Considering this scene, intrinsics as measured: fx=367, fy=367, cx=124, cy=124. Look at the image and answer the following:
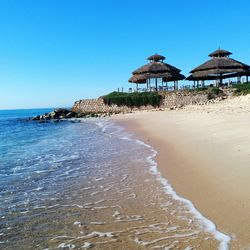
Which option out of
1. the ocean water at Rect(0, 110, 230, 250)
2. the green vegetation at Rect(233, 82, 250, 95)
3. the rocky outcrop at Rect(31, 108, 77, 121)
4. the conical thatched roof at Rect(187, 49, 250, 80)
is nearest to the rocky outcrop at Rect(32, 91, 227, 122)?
the rocky outcrop at Rect(31, 108, 77, 121)

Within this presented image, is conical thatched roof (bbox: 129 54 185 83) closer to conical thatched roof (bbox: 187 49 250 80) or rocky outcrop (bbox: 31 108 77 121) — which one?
conical thatched roof (bbox: 187 49 250 80)

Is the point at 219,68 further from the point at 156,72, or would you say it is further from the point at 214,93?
the point at 156,72

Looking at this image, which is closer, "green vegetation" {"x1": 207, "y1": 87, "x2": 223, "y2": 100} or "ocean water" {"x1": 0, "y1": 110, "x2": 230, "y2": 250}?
"ocean water" {"x1": 0, "y1": 110, "x2": 230, "y2": 250}

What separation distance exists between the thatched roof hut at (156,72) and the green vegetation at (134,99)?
233 cm

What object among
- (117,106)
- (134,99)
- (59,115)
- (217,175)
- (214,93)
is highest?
(214,93)

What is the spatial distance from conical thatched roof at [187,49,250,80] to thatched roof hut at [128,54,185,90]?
2722mm

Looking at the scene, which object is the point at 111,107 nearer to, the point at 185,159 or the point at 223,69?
the point at 223,69

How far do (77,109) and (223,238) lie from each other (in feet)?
186

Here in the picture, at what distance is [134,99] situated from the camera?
51594 millimetres

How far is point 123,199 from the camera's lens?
24.8 feet

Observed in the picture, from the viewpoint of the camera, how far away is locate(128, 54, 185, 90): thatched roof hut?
51.1 m

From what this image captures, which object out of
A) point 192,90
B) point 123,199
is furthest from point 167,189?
point 192,90

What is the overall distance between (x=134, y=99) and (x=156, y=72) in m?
4.86

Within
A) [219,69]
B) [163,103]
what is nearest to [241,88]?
[219,69]
